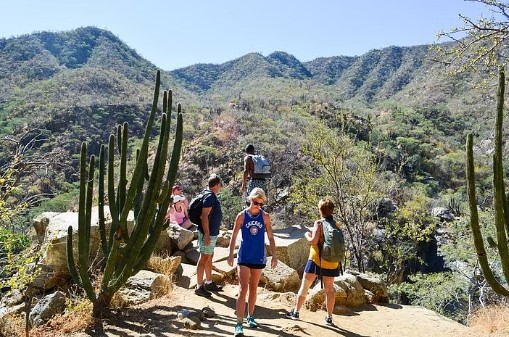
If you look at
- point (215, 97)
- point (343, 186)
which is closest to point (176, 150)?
point (343, 186)

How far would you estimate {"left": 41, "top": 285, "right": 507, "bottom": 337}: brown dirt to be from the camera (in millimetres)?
5023

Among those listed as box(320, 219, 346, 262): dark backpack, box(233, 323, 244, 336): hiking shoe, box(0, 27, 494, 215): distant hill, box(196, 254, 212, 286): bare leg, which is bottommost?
box(233, 323, 244, 336): hiking shoe

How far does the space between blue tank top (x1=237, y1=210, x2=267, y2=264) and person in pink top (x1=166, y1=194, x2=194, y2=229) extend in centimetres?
444

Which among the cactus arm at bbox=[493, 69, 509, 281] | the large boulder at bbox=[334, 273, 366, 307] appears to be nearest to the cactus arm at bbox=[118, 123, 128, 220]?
the large boulder at bbox=[334, 273, 366, 307]

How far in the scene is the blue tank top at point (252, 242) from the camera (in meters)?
4.73

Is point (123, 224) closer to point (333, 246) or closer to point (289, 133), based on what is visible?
point (333, 246)

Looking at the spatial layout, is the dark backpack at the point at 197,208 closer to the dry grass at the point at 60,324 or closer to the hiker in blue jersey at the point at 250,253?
the hiker in blue jersey at the point at 250,253

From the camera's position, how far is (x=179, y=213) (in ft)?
30.6

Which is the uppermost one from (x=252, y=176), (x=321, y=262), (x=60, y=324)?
(x=252, y=176)

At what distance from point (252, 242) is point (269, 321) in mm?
1369

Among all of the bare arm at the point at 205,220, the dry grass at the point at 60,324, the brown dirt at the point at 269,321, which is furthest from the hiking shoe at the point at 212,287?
the dry grass at the point at 60,324

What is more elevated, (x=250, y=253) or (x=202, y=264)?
(x=250, y=253)

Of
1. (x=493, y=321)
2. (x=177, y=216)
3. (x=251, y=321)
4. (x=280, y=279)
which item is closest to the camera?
(x=251, y=321)

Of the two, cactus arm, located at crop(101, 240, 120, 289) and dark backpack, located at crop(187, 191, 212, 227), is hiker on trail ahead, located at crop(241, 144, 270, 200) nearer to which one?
dark backpack, located at crop(187, 191, 212, 227)
